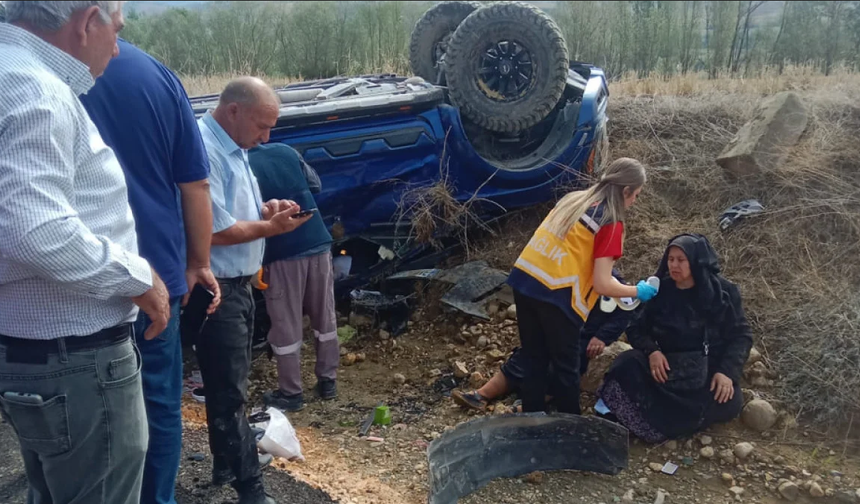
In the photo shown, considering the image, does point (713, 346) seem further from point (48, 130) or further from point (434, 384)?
point (48, 130)

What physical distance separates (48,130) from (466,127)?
4.29 meters

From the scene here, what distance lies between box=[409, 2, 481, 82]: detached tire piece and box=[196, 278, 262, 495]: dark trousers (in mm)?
4470

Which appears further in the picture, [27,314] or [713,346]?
[713,346]

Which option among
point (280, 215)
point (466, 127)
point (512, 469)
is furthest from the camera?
point (466, 127)

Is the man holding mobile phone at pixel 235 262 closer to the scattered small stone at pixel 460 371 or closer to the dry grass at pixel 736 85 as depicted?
the scattered small stone at pixel 460 371

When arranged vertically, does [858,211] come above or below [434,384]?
above

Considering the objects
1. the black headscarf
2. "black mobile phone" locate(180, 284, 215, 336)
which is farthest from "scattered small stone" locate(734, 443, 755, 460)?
"black mobile phone" locate(180, 284, 215, 336)

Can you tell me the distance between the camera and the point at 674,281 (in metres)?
3.85

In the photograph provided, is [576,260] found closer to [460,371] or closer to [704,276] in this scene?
[704,276]

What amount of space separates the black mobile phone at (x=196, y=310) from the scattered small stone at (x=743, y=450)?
2.72 m

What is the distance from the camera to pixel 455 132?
5.28 m

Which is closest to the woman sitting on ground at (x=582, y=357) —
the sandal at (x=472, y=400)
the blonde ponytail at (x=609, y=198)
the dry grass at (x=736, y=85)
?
the sandal at (x=472, y=400)

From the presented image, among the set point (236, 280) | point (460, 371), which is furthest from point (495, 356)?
point (236, 280)

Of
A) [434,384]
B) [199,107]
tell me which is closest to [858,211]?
[434,384]
